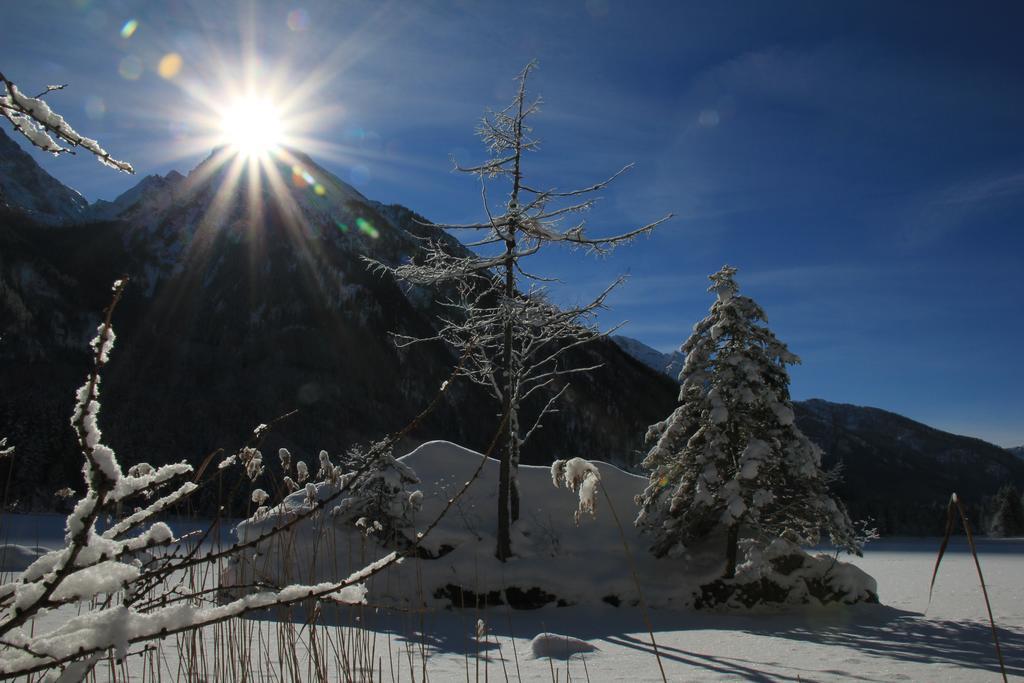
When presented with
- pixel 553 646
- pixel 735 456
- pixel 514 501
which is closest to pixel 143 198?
pixel 514 501

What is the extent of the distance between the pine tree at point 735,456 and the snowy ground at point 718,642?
1370 mm

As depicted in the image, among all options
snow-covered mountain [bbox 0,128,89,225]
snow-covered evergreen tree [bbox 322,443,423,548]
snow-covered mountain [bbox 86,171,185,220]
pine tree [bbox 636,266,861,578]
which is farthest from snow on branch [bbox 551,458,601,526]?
snow-covered mountain [bbox 0,128,89,225]

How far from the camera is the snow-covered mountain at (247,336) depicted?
52000mm

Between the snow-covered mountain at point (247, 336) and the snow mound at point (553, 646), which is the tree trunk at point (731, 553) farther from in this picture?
the snow-covered mountain at point (247, 336)

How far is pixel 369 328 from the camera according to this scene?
238ft

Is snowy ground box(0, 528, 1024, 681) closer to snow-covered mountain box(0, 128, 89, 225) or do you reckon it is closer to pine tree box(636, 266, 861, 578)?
pine tree box(636, 266, 861, 578)

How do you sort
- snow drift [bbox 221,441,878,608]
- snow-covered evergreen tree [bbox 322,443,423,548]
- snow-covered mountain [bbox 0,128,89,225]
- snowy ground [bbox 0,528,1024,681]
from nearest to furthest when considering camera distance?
snowy ground [bbox 0,528,1024,681] < snow drift [bbox 221,441,878,608] < snow-covered evergreen tree [bbox 322,443,423,548] < snow-covered mountain [bbox 0,128,89,225]

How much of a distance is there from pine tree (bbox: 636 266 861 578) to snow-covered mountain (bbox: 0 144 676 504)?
38.3 meters

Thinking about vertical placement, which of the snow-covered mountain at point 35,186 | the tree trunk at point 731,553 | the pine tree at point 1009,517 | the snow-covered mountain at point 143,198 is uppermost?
the snow-covered mountain at point 35,186

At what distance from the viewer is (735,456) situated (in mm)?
10258

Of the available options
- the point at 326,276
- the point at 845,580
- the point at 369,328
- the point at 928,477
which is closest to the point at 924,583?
the point at 845,580

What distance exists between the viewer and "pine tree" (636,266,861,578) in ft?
31.9

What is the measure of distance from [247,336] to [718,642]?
6914 centimetres

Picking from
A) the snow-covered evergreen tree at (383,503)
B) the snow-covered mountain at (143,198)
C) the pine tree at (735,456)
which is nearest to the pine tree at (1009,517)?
the pine tree at (735,456)
